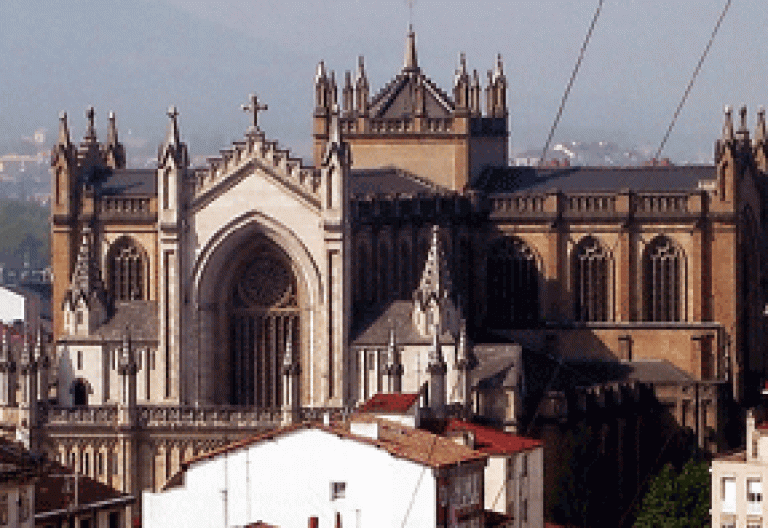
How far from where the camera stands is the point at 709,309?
148250 mm

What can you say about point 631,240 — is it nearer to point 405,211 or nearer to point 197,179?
point 405,211

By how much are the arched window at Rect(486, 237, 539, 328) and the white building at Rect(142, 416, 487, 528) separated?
49.1m

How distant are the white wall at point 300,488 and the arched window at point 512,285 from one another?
50.6m

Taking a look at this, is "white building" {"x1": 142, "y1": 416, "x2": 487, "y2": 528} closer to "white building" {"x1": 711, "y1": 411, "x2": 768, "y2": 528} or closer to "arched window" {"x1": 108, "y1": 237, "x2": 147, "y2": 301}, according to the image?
"white building" {"x1": 711, "y1": 411, "x2": 768, "y2": 528}

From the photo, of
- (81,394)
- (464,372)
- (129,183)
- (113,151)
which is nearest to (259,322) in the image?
(81,394)

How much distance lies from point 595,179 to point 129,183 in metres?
17.6

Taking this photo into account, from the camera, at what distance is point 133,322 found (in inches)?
5487

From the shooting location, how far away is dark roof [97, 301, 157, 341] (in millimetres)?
138625

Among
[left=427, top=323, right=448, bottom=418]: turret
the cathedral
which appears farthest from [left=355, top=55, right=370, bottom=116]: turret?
[left=427, top=323, right=448, bottom=418]: turret

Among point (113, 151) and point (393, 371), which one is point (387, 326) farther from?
point (113, 151)

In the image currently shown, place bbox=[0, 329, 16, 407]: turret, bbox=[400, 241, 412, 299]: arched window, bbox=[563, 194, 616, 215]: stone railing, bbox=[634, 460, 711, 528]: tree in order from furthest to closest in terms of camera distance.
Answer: bbox=[563, 194, 616, 215]: stone railing < bbox=[400, 241, 412, 299]: arched window < bbox=[0, 329, 16, 407]: turret < bbox=[634, 460, 711, 528]: tree

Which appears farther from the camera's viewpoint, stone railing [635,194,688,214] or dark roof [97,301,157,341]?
stone railing [635,194,688,214]

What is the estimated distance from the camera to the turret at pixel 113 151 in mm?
157000

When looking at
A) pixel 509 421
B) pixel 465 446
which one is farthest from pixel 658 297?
pixel 465 446
